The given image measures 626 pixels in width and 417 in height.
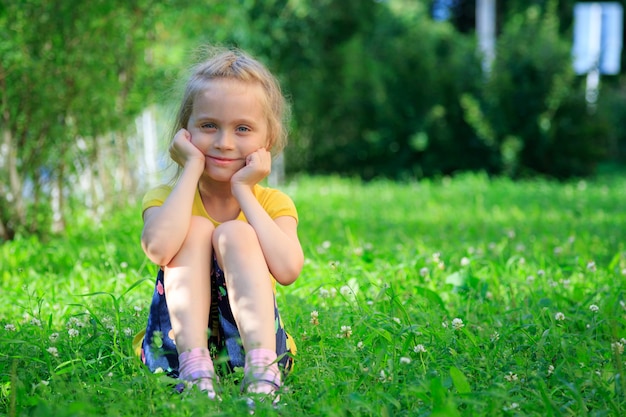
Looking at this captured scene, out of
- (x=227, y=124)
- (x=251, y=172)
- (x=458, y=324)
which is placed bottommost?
(x=458, y=324)

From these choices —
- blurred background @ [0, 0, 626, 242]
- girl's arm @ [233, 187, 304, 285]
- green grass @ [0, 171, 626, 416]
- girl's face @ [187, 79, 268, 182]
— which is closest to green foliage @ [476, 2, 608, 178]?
blurred background @ [0, 0, 626, 242]

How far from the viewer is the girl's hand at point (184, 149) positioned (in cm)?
244

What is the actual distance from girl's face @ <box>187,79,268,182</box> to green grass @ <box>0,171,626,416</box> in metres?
0.54

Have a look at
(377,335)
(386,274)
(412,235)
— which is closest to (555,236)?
(412,235)

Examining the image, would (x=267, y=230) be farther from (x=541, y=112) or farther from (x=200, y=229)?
(x=541, y=112)

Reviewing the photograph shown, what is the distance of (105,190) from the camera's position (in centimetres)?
636

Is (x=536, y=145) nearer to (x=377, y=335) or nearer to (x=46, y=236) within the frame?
(x=46, y=236)

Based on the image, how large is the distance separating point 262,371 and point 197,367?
18 centimetres

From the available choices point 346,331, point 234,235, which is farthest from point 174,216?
point 346,331

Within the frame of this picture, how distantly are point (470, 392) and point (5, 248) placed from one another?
319 cm

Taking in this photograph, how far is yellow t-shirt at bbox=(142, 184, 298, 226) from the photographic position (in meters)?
2.47

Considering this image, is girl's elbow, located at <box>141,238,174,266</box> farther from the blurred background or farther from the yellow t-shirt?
the blurred background

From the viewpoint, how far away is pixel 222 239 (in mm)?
2246

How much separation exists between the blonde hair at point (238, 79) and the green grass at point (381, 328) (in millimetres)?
589
